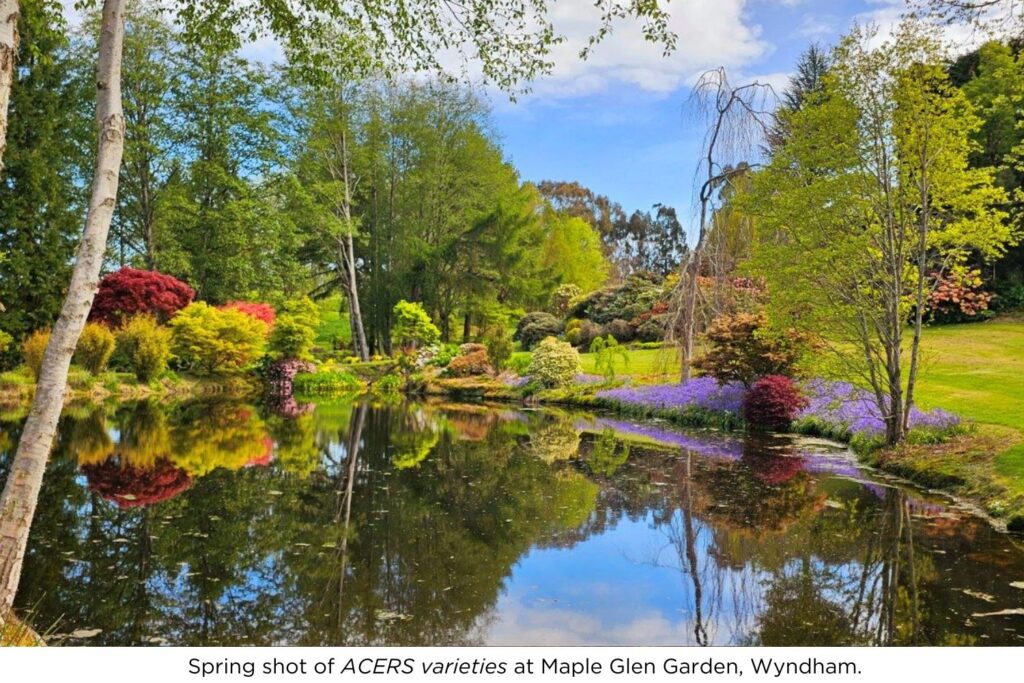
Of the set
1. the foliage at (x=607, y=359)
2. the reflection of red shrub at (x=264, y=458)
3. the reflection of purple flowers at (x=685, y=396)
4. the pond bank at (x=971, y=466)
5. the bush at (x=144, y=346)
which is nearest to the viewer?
the pond bank at (x=971, y=466)

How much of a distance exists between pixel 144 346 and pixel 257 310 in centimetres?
472

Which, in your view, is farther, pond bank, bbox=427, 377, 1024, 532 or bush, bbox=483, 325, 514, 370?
bush, bbox=483, 325, 514, 370

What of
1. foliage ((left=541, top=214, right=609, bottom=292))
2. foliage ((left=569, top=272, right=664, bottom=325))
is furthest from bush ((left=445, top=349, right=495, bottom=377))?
foliage ((left=541, top=214, right=609, bottom=292))

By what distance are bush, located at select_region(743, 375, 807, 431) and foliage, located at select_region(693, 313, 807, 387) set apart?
1.10ft

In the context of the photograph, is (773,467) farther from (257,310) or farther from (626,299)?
(257,310)

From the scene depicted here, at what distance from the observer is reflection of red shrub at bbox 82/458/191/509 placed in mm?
6859

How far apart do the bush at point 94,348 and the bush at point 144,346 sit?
543 mm

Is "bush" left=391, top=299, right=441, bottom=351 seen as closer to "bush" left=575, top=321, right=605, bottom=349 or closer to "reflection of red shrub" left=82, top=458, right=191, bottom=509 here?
"bush" left=575, top=321, right=605, bottom=349

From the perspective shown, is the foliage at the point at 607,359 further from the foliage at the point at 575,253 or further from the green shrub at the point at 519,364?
the foliage at the point at 575,253

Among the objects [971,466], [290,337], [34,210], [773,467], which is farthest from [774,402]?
[34,210]

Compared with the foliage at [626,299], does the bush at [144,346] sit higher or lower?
lower

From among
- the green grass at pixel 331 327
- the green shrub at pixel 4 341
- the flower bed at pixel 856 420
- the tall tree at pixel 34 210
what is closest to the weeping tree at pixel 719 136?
the flower bed at pixel 856 420

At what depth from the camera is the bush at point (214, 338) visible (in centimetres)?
1939

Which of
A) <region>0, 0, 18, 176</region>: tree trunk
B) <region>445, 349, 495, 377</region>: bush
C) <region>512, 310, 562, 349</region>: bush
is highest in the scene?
<region>0, 0, 18, 176</region>: tree trunk
